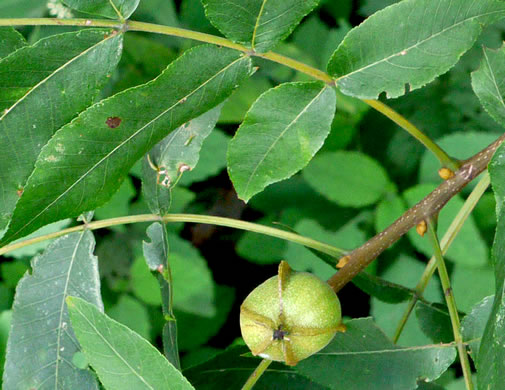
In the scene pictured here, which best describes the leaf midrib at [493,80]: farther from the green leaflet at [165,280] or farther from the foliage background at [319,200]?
the foliage background at [319,200]

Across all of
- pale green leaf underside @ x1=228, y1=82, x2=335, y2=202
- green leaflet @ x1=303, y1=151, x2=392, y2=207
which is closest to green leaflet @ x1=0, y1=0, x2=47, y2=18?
green leaflet @ x1=303, y1=151, x2=392, y2=207

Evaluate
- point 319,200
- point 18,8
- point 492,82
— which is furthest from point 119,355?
point 319,200

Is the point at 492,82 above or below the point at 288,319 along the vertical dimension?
above

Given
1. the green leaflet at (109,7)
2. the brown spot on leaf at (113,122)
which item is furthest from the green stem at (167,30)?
the brown spot on leaf at (113,122)

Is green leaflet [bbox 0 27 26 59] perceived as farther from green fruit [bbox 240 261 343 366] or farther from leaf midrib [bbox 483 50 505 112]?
leaf midrib [bbox 483 50 505 112]

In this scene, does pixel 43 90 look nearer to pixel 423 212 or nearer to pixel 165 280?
pixel 165 280

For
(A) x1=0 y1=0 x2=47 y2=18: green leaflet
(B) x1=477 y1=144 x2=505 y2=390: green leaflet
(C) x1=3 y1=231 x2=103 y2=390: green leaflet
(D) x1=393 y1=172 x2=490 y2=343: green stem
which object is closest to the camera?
(B) x1=477 y1=144 x2=505 y2=390: green leaflet

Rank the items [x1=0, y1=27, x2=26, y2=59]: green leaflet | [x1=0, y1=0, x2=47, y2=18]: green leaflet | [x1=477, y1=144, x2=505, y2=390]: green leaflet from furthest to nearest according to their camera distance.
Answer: [x1=0, y1=0, x2=47, y2=18]: green leaflet
[x1=0, y1=27, x2=26, y2=59]: green leaflet
[x1=477, y1=144, x2=505, y2=390]: green leaflet
